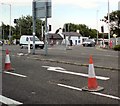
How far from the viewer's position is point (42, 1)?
72.4ft

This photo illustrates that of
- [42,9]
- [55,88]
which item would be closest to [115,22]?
[42,9]

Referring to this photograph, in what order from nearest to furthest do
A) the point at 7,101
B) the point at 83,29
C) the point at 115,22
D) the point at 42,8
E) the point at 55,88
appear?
the point at 7,101 < the point at 55,88 < the point at 42,8 < the point at 115,22 < the point at 83,29

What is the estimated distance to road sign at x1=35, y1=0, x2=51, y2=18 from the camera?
21719mm

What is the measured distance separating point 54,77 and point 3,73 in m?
2.10

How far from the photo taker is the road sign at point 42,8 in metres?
21.7

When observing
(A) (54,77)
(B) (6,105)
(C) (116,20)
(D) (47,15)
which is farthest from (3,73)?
(C) (116,20)

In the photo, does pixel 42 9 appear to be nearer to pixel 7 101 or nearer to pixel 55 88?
pixel 55 88

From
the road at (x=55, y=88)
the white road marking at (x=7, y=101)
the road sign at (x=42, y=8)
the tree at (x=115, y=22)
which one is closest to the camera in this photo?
the white road marking at (x=7, y=101)

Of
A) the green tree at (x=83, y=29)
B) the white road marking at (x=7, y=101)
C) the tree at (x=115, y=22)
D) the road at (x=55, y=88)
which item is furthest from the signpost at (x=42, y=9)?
the green tree at (x=83, y=29)

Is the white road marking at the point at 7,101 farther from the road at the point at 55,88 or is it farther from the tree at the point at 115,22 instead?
the tree at the point at 115,22

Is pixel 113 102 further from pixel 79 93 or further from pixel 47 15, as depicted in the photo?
pixel 47 15

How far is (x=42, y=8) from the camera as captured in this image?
22.3 meters

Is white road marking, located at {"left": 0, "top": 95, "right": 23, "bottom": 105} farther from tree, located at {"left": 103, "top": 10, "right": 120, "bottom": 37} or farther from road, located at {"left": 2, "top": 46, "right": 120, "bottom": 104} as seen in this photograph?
tree, located at {"left": 103, "top": 10, "right": 120, "bottom": 37}

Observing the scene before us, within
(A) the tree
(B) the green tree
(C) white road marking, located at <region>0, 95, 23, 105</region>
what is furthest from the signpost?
(B) the green tree
